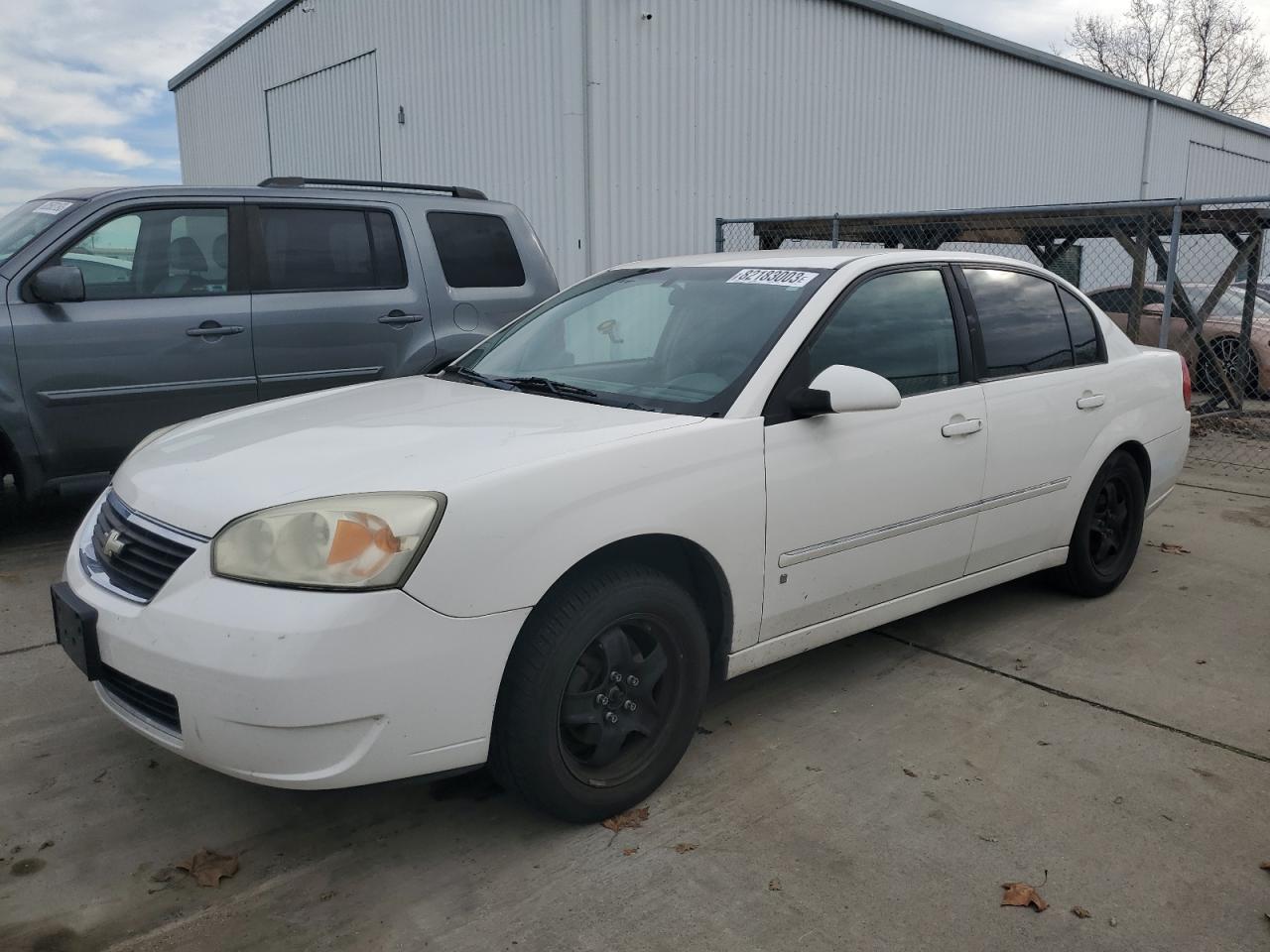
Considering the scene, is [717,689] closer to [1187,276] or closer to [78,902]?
[78,902]

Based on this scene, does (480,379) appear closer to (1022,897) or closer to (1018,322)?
(1018,322)

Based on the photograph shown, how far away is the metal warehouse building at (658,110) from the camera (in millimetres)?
10148

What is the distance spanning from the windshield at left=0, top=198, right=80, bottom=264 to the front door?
4111mm

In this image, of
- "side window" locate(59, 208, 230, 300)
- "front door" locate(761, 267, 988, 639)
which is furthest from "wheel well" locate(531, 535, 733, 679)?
"side window" locate(59, 208, 230, 300)

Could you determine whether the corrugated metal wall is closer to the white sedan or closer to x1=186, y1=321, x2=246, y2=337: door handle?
x1=186, y1=321, x2=246, y2=337: door handle

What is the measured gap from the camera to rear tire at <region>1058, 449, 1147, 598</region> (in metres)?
4.45

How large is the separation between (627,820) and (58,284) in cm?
389

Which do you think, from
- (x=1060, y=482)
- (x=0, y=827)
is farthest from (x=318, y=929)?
(x=1060, y=482)

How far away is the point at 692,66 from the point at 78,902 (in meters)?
10.2

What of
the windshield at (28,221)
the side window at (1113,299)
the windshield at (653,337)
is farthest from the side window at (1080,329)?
the side window at (1113,299)

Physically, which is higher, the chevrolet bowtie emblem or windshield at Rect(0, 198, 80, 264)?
windshield at Rect(0, 198, 80, 264)

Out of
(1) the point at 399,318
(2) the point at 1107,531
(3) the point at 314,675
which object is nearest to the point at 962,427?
(2) the point at 1107,531

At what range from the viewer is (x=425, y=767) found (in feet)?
7.90

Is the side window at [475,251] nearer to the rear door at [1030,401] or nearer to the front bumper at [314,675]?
the rear door at [1030,401]
